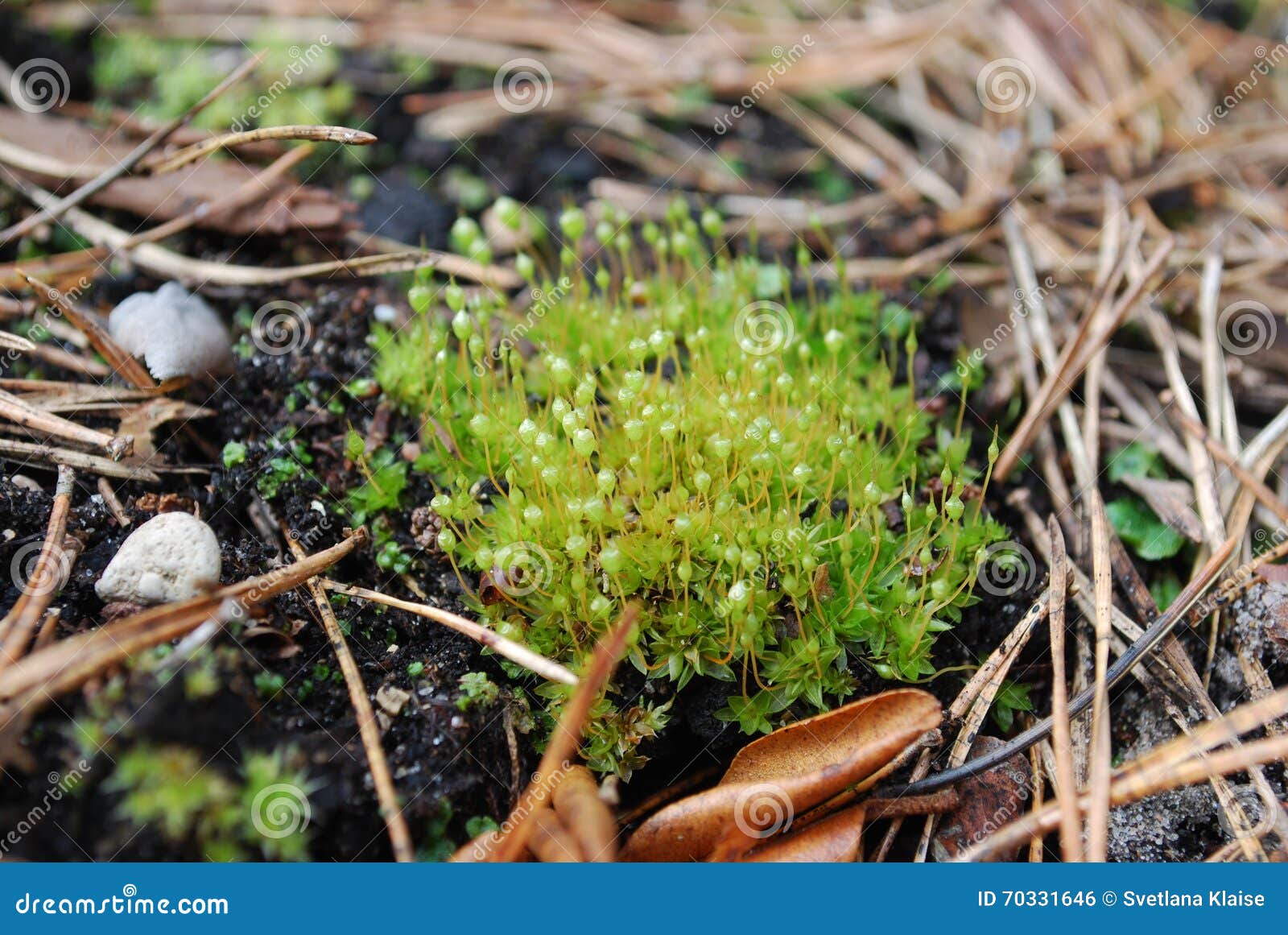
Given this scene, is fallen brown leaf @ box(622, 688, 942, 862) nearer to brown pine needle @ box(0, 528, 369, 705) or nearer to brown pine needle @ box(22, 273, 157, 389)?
brown pine needle @ box(0, 528, 369, 705)

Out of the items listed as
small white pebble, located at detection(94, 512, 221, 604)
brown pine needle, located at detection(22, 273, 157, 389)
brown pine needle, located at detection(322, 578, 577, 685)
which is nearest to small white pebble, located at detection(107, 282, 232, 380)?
brown pine needle, located at detection(22, 273, 157, 389)

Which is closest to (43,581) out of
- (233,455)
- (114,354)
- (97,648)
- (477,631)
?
(97,648)

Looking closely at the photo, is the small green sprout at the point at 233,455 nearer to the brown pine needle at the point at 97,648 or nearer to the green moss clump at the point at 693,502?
the green moss clump at the point at 693,502

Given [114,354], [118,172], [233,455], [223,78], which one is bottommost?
[233,455]

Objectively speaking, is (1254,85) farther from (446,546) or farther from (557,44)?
(446,546)

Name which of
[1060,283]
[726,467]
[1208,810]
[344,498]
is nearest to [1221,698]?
[1208,810]

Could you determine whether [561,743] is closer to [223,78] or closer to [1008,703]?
[1008,703]

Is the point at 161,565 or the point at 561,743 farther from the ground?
the point at 161,565
